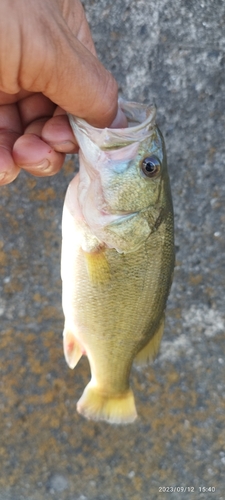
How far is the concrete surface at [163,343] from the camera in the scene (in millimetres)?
1863

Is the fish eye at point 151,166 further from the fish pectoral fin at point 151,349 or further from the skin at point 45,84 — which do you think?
the fish pectoral fin at point 151,349

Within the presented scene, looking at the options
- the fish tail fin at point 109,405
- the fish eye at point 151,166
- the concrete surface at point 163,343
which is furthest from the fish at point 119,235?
the concrete surface at point 163,343

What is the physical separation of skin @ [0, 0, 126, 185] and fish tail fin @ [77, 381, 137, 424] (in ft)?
2.71

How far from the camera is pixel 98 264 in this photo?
4.12ft

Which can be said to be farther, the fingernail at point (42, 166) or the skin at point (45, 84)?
the fingernail at point (42, 166)

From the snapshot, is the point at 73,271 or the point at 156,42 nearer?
the point at 73,271

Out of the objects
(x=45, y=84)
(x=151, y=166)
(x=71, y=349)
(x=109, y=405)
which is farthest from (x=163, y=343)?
(x=45, y=84)

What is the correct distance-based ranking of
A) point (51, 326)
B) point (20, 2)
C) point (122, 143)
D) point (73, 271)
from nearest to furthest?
point (20, 2)
point (122, 143)
point (73, 271)
point (51, 326)

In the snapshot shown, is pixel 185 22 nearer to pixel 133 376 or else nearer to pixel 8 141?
pixel 8 141

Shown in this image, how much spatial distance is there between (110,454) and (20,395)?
52 centimetres

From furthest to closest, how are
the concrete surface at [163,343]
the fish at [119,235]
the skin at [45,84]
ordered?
the concrete surface at [163,343], the fish at [119,235], the skin at [45,84]

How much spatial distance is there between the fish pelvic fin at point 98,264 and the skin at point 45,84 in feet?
1.03

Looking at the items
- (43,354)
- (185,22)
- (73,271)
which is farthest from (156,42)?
(43,354)

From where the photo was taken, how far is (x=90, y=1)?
6.04 feet
